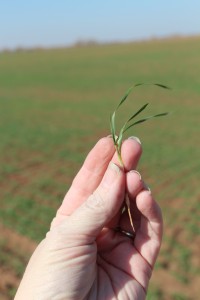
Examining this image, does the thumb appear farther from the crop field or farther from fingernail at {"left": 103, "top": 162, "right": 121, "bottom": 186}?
the crop field

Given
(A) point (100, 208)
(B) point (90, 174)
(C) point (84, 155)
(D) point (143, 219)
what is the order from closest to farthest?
(A) point (100, 208) < (D) point (143, 219) < (B) point (90, 174) < (C) point (84, 155)

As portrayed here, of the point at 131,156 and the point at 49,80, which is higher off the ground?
the point at 131,156

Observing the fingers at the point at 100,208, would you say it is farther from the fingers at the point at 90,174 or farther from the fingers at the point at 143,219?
the fingers at the point at 90,174

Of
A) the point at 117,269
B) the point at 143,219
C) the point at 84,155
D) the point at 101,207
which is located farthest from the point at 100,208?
the point at 84,155

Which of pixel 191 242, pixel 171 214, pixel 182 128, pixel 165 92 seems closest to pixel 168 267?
pixel 191 242

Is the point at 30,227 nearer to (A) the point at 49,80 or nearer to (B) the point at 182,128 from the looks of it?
(B) the point at 182,128

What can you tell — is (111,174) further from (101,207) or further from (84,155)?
(84,155)

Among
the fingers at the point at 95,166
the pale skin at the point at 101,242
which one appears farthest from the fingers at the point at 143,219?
the fingers at the point at 95,166

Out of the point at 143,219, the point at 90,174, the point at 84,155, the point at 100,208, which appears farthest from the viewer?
the point at 84,155
